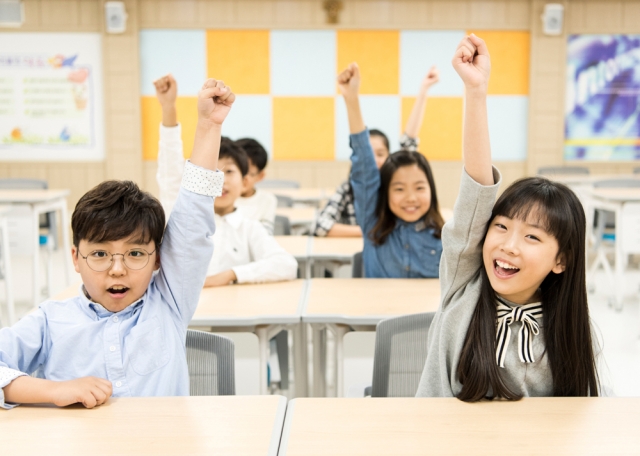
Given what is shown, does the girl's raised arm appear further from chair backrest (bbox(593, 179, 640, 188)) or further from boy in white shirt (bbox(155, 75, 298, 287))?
chair backrest (bbox(593, 179, 640, 188))

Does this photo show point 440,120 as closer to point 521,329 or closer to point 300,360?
point 300,360

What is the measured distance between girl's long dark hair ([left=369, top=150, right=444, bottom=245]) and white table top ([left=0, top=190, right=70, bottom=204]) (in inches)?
107

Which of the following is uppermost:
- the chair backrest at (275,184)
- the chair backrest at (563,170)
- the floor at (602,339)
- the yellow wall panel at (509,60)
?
the yellow wall panel at (509,60)

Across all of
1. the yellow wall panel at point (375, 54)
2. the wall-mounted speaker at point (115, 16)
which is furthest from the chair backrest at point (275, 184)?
the wall-mounted speaker at point (115, 16)


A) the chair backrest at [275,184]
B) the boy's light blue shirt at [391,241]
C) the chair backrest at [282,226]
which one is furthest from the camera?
the chair backrest at [275,184]

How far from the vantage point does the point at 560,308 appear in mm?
1446

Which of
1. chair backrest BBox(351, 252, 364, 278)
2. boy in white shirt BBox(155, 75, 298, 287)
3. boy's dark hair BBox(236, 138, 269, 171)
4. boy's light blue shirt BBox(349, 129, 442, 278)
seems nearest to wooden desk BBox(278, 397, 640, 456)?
boy in white shirt BBox(155, 75, 298, 287)

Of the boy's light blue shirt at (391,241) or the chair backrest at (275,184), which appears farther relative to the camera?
the chair backrest at (275,184)

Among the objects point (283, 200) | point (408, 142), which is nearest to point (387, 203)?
point (408, 142)

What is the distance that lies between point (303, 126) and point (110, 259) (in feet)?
20.6

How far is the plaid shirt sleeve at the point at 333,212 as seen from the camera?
11.9 feet

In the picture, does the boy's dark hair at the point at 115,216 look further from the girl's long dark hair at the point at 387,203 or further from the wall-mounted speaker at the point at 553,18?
the wall-mounted speaker at the point at 553,18

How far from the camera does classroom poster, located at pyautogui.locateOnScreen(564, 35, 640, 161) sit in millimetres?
7559

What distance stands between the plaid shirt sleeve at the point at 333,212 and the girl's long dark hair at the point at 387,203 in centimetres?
90
